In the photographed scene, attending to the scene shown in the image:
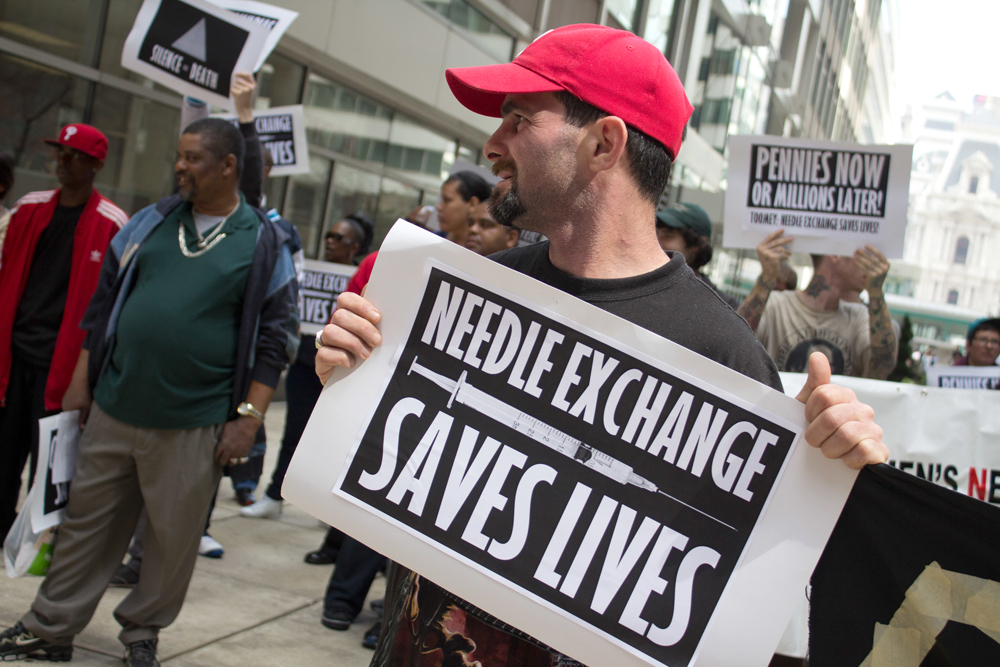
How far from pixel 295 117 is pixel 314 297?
1389 mm

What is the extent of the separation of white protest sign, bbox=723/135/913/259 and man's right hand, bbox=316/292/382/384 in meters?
3.12

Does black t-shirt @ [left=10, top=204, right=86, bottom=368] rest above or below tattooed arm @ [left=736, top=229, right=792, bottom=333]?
below

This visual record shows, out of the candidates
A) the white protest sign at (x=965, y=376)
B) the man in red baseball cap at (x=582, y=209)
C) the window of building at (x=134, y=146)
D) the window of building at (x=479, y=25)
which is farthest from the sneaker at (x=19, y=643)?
Result: the window of building at (x=479, y=25)

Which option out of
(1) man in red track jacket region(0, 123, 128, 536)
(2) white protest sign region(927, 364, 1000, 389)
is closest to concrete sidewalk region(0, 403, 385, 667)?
(1) man in red track jacket region(0, 123, 128, 536)

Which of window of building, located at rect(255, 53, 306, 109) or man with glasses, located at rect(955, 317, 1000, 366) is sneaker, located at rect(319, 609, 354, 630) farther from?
window of building, located at rect(255, 53, 306, 109)

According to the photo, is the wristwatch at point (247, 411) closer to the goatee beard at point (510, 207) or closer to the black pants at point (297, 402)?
the goatee beard at point (510, 207)

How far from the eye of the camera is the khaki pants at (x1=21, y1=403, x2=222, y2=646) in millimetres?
3109

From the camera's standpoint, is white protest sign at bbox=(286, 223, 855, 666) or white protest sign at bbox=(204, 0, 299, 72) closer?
white protest sign at bbox=(286, 223, 855, 666)

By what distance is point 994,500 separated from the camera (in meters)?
3.44

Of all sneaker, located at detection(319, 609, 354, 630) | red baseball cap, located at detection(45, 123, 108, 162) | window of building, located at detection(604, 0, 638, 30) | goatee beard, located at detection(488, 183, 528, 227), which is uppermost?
window of building, located at detection(604, 0, 638, 30)

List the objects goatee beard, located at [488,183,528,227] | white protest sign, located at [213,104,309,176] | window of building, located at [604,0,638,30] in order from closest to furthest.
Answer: goatee beard, located at [488,183,528,227]
white protest sign, located at [213,104,309,176]
window of building, located at [604,0,638,30]

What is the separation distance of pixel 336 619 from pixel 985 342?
4980mm

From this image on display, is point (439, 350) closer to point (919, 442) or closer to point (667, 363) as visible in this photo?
point (667, 363)

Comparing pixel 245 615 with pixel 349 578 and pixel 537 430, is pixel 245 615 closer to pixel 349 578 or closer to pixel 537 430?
pixel 349 578
